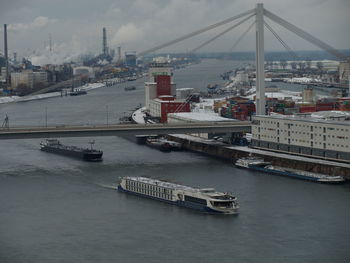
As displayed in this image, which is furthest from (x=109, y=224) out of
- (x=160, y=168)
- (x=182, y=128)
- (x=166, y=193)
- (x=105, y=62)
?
(x=105, y=62)

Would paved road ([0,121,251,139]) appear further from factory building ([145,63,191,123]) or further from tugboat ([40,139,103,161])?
factory building ([145,63,191,123])

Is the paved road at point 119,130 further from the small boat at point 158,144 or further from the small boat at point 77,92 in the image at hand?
the small boat at point 77,92

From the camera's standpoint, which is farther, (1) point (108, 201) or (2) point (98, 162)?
(2) point (98, 162)

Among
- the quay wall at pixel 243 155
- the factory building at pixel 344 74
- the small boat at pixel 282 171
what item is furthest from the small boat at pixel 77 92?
the small boat at pixel 282 171

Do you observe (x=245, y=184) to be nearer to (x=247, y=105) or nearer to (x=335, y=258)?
(x=335, y=258)

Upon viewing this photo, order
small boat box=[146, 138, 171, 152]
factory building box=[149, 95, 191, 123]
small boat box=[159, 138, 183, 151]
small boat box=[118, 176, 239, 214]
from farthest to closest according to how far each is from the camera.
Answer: factory building box=[149, 95, 191, 123] < small boat box=[159, 138, 183, 151] < small boat box=[146, 138, 171, 152] < small boat box=[118, 176, 239, 214]

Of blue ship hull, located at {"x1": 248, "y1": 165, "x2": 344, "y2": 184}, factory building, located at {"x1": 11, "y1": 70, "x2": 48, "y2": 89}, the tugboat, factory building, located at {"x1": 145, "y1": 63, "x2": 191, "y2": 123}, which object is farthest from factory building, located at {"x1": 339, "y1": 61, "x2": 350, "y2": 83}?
blue ship hull, located at {"x1": 248, "y1": 165, "x2": 344, "y2": 184}
